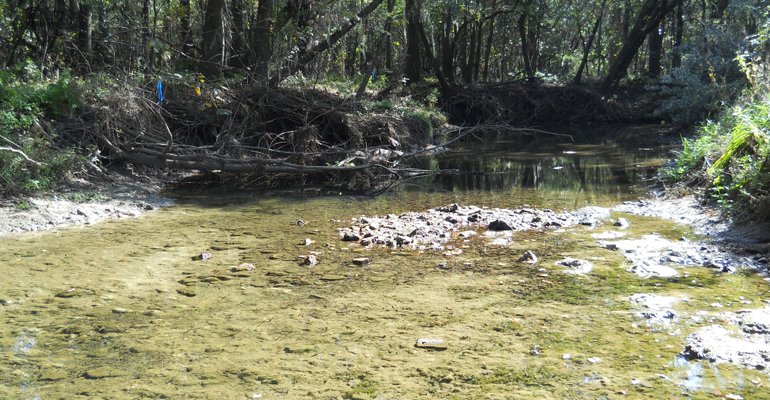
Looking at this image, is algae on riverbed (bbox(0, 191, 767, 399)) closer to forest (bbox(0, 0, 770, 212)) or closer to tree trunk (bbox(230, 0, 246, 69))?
forest (bbox(0, 0, 770, 212))

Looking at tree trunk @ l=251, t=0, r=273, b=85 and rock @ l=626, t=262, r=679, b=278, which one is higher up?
tree trunk @ l=251, t=0, r=273, b=85

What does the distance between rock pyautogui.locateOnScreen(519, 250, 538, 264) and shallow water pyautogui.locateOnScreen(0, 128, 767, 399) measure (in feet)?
0.33

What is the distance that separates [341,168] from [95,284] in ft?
14.9

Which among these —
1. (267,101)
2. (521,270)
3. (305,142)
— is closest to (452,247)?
(521,270)

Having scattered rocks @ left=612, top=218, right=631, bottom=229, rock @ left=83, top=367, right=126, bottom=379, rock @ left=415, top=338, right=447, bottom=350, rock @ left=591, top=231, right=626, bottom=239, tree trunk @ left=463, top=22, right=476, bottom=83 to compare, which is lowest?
rock @ left=415, top=338, right=447, bottom=350

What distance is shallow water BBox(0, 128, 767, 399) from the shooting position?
8.36ft

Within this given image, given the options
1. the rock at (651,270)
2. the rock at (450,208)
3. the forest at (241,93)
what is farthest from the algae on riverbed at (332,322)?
the forest at (241,93)

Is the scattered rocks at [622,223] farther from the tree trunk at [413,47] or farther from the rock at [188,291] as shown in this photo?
the tree trunk at [413,47]

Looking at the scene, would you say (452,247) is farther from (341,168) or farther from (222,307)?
(341,168)

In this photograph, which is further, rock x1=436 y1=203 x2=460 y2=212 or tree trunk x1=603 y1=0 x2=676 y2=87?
tree trunk x1=603 y1=0 x2=676 y2=87

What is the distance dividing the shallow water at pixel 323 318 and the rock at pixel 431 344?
43 millimetres

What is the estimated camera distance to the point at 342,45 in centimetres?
1436

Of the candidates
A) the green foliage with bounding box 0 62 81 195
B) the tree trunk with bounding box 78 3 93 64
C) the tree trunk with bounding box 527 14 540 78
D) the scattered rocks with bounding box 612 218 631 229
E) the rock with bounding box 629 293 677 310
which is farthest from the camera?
the tree trunk with bounding box 527 14 540 78

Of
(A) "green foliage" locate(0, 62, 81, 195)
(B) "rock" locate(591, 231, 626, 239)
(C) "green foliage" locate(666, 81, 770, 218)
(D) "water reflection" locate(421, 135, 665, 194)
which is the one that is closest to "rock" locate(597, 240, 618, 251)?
(B) "rock" locate(591, 231, 626, 239)
